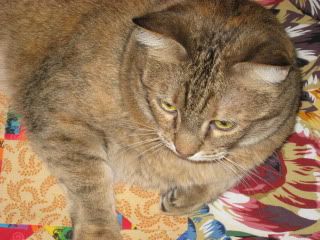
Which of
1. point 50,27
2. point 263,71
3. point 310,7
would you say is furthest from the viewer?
point 310,7

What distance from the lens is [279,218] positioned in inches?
78.1

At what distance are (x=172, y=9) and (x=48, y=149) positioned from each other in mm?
658

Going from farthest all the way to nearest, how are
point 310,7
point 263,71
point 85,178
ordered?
point 310,7 → point 85,178 → point 263,71

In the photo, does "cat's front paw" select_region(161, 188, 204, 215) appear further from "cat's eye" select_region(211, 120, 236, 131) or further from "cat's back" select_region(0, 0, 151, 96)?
"cat's back" select_region(0, 0, 151, 96)

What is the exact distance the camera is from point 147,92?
5.09 ft

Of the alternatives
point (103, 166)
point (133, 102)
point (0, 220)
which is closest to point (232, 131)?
point (133, 102)

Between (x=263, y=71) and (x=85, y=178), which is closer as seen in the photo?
(x=263, y=71)

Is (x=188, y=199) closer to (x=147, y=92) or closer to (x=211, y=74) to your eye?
(x=147, y=92)

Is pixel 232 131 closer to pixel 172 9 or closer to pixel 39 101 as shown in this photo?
pixel 172 9

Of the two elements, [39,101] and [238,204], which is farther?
[238,204]

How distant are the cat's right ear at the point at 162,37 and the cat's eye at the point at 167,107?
132 mm

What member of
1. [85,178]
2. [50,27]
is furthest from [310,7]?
[85,178]

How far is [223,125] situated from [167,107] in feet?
0.58

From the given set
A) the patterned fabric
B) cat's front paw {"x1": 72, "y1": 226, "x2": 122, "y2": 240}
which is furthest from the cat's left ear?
the patterned fabric
